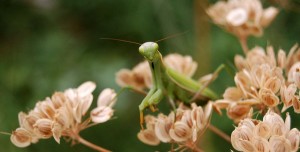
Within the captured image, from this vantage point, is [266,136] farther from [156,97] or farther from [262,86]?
[156,97]

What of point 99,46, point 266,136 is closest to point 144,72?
point 266,136

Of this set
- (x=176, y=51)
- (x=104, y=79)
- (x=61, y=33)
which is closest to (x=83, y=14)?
(x=61, y=33)

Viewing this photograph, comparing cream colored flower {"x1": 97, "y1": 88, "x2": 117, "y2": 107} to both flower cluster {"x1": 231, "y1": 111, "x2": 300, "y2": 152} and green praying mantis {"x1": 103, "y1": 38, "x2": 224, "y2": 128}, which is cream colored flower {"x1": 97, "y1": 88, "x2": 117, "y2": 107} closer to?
green praying mantis {"x1": 103, "y1": 38, "x2": 224, "y2": 128}

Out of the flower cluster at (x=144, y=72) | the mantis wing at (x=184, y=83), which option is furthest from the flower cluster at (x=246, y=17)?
the mantis wing at (x=184, y=83)

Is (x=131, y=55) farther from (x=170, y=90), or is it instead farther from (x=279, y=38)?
(x=170, y=90)

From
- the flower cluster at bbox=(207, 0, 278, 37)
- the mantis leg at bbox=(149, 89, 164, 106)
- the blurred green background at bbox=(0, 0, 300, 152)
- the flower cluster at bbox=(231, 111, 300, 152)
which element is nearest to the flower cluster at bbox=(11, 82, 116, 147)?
the mantis leg at bbox=(149, 89, 164, 106)

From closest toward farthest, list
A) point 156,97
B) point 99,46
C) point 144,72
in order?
point 156,97, point 144,72, point 99,46
